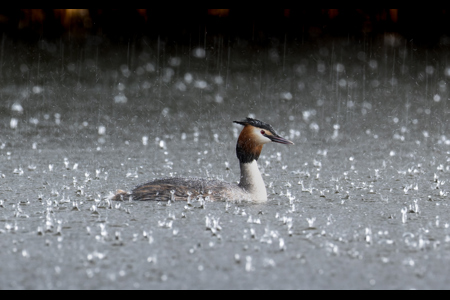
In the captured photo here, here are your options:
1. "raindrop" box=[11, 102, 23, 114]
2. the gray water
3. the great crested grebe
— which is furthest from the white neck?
"raindrop" box=[11, 102, 23, 114]

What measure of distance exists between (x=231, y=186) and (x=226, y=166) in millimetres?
3007

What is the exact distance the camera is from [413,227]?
8.47 meters

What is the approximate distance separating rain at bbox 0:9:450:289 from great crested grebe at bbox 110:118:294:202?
0.15m

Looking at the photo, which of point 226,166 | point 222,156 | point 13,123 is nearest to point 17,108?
point 13,123

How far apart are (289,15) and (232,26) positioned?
213cm

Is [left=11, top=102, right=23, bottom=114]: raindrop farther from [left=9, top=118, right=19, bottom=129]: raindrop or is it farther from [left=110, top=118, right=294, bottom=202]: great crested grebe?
[left=110, top=118, right=294, bottom=202]: great crested grebe

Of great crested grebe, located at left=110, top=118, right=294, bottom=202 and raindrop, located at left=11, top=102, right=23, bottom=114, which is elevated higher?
raindrop, located at left=11, top=102, right=23, bottom=114

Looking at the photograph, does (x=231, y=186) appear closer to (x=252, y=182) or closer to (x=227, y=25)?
(x=252, y=182)

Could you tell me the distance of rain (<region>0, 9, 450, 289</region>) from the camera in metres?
6.87

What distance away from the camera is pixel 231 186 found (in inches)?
394

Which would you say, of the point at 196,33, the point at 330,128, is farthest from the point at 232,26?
the point at 330,128

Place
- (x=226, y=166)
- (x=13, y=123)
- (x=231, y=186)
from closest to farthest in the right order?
(x=231, y=186), (x=226, y=166), (x=13, y=123)

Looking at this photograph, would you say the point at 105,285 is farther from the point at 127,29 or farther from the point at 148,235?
the point at 127,29

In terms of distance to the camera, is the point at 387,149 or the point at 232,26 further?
the point at 232,26
